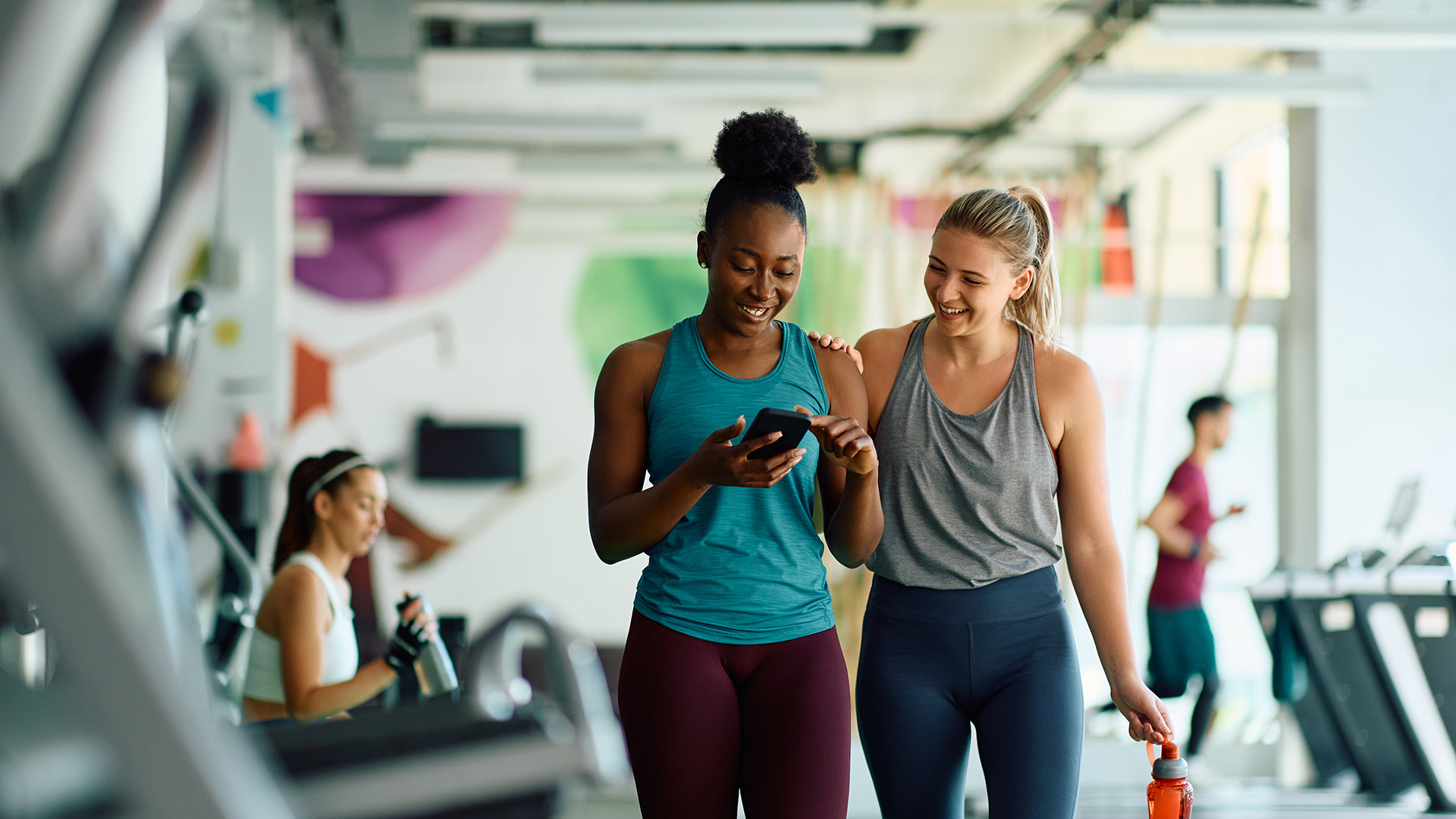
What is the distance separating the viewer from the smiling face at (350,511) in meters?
2.38

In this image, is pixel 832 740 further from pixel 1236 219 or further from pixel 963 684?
pixel 1236 219

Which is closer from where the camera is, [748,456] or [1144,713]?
[748,456]

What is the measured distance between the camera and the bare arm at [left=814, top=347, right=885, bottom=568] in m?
1.40

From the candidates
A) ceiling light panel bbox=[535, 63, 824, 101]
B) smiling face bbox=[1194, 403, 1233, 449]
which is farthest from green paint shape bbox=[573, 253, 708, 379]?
smiling face bbox=[1194, 403, 1233, 449]

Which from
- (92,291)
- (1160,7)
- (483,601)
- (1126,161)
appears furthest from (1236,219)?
(92,291)

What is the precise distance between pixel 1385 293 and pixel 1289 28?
2.04 m

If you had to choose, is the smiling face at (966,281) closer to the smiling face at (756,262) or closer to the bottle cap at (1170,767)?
the smiling face at (756,262)

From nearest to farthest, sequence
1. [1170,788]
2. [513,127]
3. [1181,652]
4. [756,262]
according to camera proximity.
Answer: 1. [756,262]
2. [1170,788]
3. [1181,652]
4. [513,127]

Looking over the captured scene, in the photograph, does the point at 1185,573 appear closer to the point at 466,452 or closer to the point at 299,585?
the point at 299,585

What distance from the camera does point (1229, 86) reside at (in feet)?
16.5

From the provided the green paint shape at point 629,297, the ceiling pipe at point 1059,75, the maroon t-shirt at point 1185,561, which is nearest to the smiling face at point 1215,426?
the maroon t-shirt at point 1185,561

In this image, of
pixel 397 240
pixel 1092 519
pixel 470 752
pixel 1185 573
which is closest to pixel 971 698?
pixel 1092 519

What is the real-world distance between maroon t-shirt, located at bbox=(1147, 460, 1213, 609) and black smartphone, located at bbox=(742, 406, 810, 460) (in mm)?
3870

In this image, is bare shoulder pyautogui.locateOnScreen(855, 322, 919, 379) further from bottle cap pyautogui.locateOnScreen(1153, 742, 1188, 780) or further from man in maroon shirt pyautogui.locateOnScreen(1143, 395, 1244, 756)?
man in maroon shirt pyautogui.locateOnScreen(1143, 395, 1244, 756)
